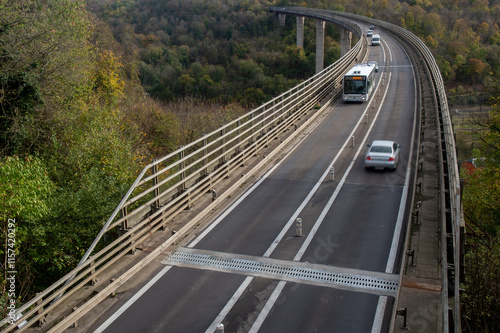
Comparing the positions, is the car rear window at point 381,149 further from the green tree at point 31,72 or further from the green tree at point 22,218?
the green tree at point 31,72

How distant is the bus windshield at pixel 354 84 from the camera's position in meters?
35.2

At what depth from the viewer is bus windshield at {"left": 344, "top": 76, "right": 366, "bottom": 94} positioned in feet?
116

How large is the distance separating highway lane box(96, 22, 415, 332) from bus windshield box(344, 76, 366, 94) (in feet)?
44.0

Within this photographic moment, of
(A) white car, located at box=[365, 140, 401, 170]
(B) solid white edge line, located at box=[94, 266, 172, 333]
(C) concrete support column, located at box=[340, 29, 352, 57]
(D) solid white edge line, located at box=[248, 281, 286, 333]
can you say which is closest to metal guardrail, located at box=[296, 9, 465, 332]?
(A) white car, located at box=[365, 140, 401, 170]

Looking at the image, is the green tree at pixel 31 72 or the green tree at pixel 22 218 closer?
the green tree at pixel 22 218

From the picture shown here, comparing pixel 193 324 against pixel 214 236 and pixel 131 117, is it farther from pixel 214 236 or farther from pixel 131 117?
pixel 131 117

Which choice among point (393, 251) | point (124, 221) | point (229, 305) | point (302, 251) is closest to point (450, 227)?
point (393, 251)

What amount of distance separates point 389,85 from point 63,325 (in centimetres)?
3931

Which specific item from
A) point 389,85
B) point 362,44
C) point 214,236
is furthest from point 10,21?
point 362,44

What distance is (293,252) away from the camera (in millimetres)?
13023

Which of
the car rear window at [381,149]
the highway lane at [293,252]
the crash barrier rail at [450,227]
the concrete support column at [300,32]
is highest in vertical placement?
the concrete support column at [300,32]

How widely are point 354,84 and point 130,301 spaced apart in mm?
28394

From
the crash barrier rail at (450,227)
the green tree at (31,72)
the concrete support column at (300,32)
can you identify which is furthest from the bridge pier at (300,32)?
the green tree at (31,72)

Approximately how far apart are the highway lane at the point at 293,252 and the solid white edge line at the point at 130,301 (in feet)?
0.21
